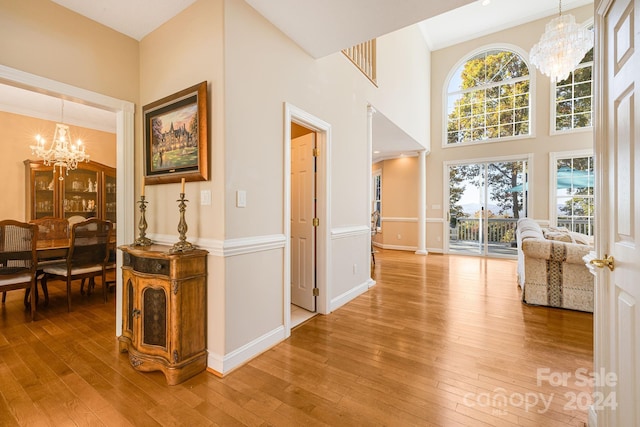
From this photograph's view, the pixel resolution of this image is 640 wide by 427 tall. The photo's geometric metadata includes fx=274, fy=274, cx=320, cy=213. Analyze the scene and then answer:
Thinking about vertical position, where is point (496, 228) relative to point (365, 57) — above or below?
below

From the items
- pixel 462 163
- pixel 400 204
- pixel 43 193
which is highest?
pixel 462 163

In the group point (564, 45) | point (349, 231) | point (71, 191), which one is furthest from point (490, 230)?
point (71, 191)

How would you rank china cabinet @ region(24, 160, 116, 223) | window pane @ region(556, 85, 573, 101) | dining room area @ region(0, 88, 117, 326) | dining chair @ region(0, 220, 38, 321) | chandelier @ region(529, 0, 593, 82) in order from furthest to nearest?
window pane @ region(556, 85, 573, 101) < china cabinet @ region(24, 160, 116, 223) < chandelier @ region(529, 0, 593, 82) < dining room area @ region(0, 88, 117, 326) < dining chair @ region(0, 220, 38, 321)

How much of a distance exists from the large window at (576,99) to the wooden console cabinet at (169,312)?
7.98 metres

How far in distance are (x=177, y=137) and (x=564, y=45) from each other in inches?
208

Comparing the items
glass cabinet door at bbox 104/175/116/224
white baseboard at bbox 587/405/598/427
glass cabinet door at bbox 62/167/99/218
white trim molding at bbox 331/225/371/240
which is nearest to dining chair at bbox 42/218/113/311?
glass cabinet door at bbox 62/167/99/218

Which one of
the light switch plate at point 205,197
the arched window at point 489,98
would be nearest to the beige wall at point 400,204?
the arched window at point 489,98

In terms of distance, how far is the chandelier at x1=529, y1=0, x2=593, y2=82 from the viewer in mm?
3869

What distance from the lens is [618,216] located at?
115cm

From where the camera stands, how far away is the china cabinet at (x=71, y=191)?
450 centimetres

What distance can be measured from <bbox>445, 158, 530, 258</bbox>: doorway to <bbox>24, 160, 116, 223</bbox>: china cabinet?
7876 millimetres

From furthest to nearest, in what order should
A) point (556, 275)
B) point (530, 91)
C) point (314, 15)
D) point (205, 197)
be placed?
point (530, 91) → point (556, 275) → point (314, 15) → point (205, 197)

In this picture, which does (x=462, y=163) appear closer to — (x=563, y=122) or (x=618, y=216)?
(x=563, y=122)

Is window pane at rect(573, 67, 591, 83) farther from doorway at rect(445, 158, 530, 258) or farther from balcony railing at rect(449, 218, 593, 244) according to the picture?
balcony railing at rect(449, 218, 593, 244)
